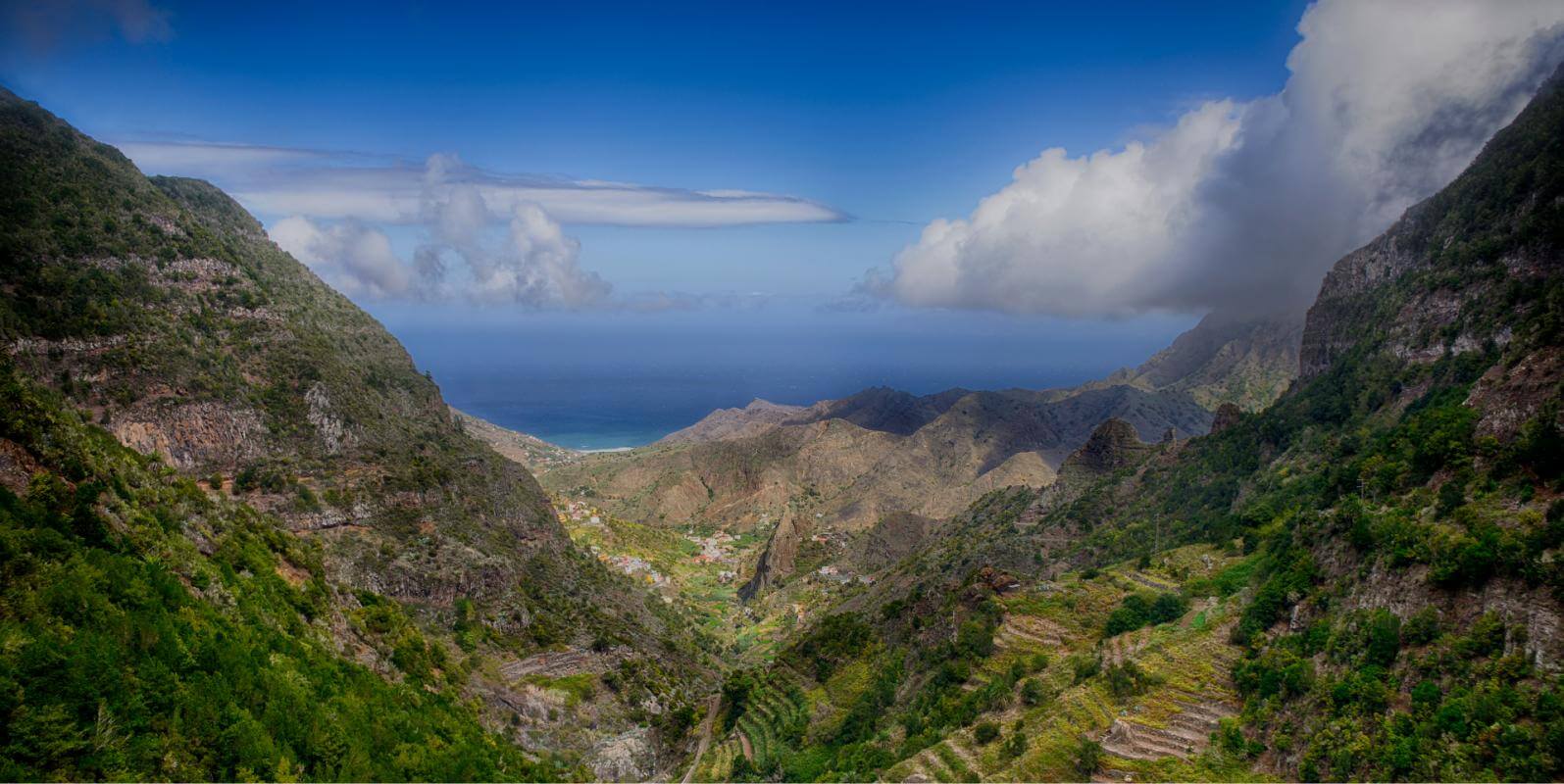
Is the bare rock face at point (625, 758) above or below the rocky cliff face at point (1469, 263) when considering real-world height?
below

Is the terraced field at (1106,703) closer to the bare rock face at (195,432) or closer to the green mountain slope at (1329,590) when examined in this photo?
the green mountain slope at (1329,590)

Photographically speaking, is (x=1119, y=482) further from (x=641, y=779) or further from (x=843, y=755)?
(x=641, y=779)

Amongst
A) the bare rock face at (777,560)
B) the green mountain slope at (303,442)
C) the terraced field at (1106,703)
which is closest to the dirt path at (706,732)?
the green mountain slope at (303,442)

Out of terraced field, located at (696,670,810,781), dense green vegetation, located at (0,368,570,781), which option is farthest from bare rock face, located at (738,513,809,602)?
dense green vegetation, located at (0,368,570,781)

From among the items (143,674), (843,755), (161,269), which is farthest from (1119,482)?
(161,269)

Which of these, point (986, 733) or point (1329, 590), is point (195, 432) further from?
point (1329, 590)

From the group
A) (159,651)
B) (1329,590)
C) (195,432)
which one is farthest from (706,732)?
(159,651)
